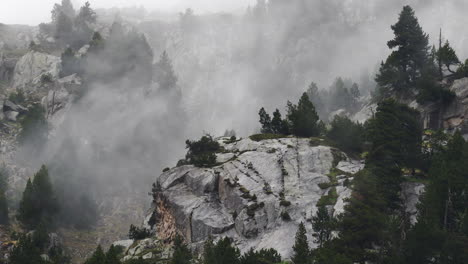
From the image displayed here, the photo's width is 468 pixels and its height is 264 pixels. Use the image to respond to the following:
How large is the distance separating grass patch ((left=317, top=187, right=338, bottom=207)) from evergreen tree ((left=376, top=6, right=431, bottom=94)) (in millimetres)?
33101

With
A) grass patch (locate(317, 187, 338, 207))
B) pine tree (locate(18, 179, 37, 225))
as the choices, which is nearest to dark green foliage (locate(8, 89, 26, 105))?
pine tree (locate(18, 179, 37, 225))

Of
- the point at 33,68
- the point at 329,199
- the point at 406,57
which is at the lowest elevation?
the point at 329,199

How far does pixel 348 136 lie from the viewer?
222 feet

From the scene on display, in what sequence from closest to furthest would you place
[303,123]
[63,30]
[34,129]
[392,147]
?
[392,147] → [303,123] → [34,129] → [63,30]

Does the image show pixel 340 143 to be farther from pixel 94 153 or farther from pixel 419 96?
pixel 94 153

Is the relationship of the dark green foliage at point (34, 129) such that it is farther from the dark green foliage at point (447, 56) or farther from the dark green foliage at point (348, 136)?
the dark green foliage at point (447, 56)

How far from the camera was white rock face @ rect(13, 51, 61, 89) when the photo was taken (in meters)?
161

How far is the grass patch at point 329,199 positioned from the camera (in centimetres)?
5231

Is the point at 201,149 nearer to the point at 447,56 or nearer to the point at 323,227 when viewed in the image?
the point at 323,227

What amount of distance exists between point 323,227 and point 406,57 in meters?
47.5

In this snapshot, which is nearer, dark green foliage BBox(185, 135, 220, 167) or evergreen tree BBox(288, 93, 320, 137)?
dark green foliage BBox(185, 135, 220, 167)

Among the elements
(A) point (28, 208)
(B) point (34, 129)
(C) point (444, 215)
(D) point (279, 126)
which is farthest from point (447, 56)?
(B) point (34, 129)

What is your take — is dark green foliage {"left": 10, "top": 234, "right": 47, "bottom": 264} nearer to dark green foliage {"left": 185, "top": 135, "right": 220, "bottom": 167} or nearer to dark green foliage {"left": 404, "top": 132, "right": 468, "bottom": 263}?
dark green foliage {"left": 185, "top": 135, "right": 220, "bottom": 167}

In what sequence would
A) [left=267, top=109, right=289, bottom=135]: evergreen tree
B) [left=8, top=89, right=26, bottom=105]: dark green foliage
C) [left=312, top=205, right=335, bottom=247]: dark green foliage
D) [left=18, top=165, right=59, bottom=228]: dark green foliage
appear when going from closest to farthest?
1. [left=312, top=205, right=335, bottom=247]: dark green foliage
2. [left=267, top=109, right=289, bottom=135]: evergreen tree
3. [left=18, top=165, right=59, bottom=228]: dark green foliage
4. [left=8, top=89, right=26, bottom=105]: dark green foliage
